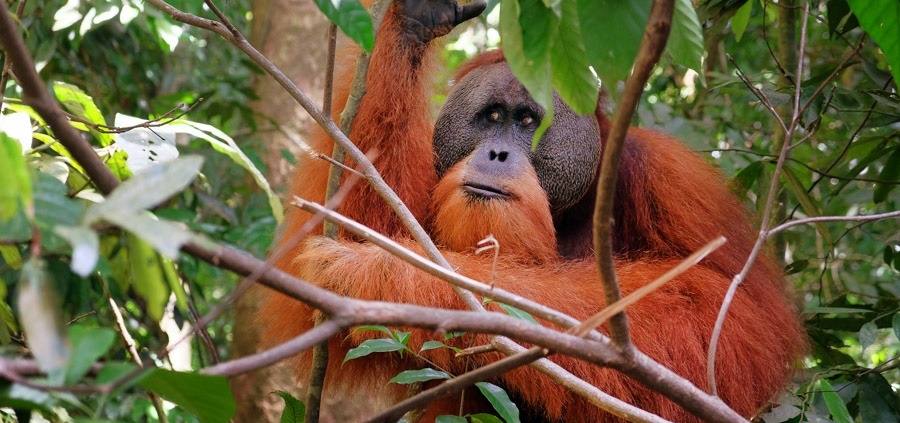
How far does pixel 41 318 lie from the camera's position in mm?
847

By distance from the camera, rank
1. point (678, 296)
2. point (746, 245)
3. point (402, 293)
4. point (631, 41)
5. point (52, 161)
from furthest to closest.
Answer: point (746, 245) → point (678, 296) → point (402, 293) → point (52, 161) → point (631, 41)

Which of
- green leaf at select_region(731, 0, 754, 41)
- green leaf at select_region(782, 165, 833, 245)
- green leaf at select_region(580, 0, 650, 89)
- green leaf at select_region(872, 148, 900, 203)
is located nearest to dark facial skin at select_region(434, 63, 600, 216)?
green leaf at select_region(782, 165, 833, 245)

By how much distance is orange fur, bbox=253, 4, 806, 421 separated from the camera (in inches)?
102

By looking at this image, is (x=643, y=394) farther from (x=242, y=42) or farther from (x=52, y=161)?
(x=52, y=161)

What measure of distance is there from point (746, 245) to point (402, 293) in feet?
3.99

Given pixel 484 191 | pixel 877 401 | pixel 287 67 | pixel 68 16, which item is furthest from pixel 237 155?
pixel 287 67

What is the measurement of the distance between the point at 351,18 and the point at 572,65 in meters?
0.44

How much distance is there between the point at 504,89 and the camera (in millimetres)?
3002

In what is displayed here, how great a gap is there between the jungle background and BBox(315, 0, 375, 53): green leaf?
436 mm

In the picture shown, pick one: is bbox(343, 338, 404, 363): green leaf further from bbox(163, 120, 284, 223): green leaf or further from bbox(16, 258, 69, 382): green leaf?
bbox(16, 258, 69, 382): green leaf

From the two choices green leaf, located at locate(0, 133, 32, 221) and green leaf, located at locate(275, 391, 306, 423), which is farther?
green leaf, located at locate(275, 391, 306, 423)

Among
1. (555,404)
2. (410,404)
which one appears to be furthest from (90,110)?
(410,404)

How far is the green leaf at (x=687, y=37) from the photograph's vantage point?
1638 mm

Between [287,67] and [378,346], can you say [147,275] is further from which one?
[287,67]
